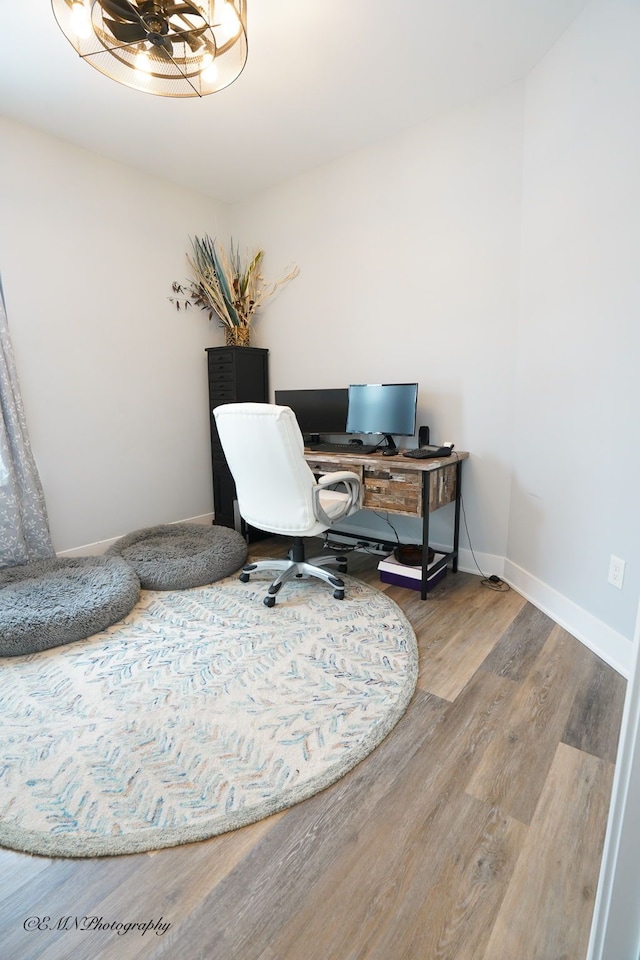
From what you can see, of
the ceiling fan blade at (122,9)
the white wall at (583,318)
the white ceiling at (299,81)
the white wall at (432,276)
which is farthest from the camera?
the white wall at (432,276)

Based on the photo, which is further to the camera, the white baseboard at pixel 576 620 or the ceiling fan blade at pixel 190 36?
the white baseboard at pixel 576 620

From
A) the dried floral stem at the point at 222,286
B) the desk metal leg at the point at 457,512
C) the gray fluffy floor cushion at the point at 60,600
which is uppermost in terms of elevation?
the dried floral stem at the point at 222,286

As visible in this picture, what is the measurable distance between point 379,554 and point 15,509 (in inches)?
90.6

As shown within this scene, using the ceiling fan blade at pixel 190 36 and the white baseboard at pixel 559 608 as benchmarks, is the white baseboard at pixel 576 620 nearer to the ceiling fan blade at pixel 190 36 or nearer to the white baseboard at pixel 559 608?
the white baseboard at pixel 559 608

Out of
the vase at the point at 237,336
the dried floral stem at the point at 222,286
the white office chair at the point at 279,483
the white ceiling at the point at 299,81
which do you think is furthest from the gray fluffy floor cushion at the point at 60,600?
the white ceiling at the point at 299,81

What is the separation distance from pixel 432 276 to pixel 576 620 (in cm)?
207

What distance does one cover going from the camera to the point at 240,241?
147 inches

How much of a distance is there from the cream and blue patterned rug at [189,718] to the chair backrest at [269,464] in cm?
49

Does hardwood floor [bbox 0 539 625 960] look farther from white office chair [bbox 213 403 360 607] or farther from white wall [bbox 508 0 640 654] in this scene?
white office chair [bbox 213 403 360 607]

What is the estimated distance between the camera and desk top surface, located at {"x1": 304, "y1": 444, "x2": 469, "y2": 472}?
235cm

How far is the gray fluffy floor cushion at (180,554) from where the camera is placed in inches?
103

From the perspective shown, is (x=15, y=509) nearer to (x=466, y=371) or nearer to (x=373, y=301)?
(x=373, y=301)

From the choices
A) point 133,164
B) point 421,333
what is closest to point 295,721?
point 421,333

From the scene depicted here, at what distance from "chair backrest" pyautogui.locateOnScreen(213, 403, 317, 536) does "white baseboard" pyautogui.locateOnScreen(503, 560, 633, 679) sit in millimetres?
1214
